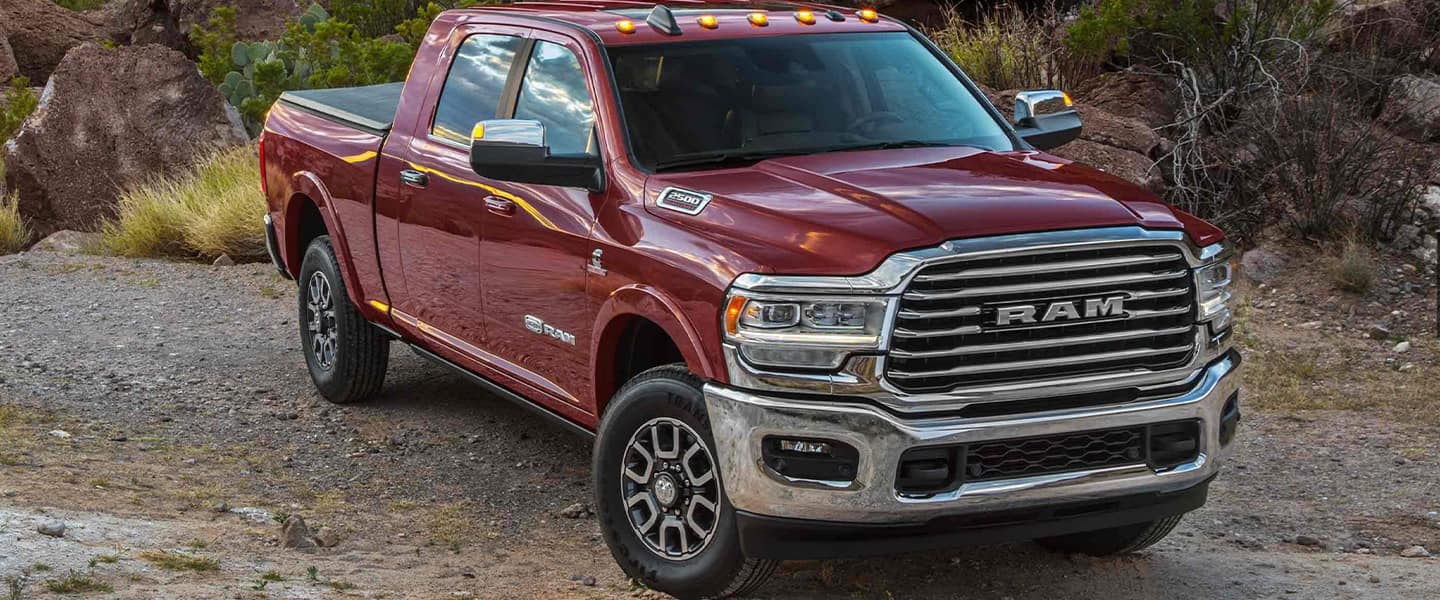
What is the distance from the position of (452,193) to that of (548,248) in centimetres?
80

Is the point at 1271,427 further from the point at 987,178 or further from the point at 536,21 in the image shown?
the point at 536,21

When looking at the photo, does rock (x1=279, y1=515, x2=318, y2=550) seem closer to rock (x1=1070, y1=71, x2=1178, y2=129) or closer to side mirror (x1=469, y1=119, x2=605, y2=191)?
side mirror (x1=469, y1=119, x2=605, y2=191)

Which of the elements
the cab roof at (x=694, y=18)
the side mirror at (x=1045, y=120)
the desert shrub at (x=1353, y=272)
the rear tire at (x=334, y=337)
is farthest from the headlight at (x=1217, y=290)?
the desert shrub at (x=1353, y=272)

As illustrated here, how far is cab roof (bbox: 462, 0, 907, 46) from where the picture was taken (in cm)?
623

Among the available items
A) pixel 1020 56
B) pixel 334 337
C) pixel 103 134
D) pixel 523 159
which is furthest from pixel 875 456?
pixel 103 134

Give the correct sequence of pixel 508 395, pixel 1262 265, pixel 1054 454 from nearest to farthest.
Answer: pixel 1054 454
pixel 508 395
pixel 1262 265

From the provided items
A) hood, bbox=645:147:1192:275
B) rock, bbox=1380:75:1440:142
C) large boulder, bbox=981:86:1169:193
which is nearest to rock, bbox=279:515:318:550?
hood, bbox=645:147:1192:275

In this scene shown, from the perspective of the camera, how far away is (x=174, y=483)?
6863 mm

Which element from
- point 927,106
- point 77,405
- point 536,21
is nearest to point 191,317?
point 77,405

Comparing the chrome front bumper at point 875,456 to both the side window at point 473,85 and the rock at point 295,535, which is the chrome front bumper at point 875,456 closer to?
the rock at point 295,535

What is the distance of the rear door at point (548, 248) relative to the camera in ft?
19.0

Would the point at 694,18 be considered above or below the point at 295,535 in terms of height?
above

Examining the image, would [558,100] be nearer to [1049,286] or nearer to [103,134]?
[1049,286]

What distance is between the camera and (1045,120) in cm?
662
